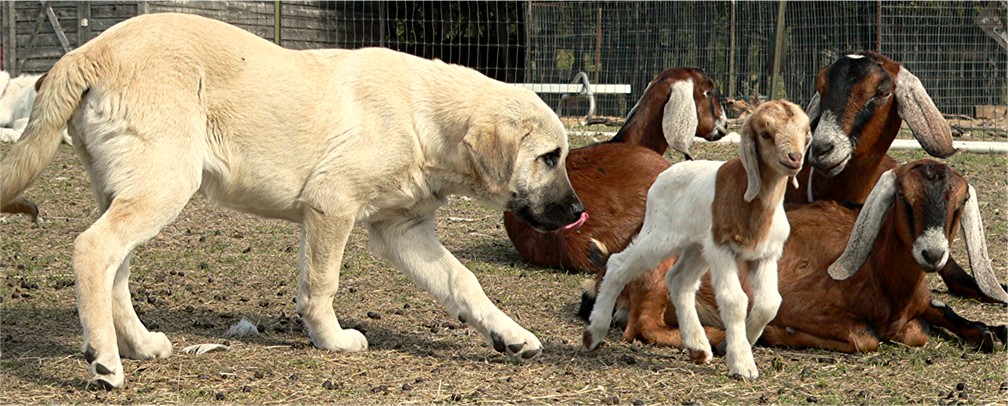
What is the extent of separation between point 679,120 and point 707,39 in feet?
33.2

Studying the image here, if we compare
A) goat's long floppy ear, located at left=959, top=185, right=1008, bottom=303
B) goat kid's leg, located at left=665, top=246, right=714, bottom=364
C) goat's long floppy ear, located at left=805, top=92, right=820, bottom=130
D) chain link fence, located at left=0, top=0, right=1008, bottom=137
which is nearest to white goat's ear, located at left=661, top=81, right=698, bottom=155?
goat's long floppy ear, located at left=805, top=92, right=820, bottom=130

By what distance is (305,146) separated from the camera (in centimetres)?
499

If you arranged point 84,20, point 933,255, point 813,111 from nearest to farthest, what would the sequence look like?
point 933,255 → point 813,111 → point 84,20

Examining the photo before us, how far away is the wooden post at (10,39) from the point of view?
60.6 feet

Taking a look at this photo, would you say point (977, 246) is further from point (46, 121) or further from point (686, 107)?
point (46, 121)

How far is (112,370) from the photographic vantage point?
4.40 meters

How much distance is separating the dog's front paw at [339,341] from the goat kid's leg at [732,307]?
1.54 m

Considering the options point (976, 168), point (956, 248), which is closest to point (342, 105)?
point (956, 248)

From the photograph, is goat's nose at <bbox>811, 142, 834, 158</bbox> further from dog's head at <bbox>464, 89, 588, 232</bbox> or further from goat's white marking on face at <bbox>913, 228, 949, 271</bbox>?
dog's head at <bbox>464, 89, 588, 232</bbox>

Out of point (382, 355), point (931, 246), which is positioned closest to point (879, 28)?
point (931, 246)

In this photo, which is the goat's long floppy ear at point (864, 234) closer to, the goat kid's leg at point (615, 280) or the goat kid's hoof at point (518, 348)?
the goat kid's leg at point (615, 280)

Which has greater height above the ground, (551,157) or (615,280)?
(551,157)

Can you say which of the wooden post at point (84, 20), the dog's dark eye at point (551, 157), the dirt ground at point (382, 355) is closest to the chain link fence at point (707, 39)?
the wooden post at point (84, 20)

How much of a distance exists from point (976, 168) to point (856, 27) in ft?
18.0
